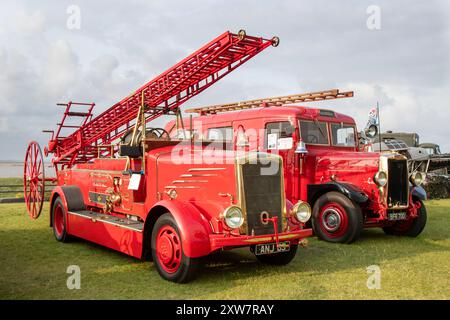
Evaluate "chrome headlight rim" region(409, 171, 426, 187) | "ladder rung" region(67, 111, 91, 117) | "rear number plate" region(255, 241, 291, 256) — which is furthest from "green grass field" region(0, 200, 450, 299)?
"ladder rung" region(67, 111, 91, 117)

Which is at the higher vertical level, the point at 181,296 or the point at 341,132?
the point at 341,132

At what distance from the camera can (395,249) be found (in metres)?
7.26

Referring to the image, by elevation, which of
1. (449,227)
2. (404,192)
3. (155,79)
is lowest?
(449,227)

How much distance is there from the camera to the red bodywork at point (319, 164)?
315 inches

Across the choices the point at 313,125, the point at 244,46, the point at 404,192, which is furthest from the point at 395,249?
the point at 244,46

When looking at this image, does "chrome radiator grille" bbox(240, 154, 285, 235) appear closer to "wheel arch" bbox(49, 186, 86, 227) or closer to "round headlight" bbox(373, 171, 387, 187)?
"round headlight" bbox(373, 171, 387, 187)

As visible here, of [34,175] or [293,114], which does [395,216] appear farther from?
[34,175]

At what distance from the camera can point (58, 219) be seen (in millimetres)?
7898

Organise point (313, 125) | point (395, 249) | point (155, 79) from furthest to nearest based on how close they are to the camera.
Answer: point (155, 79)
point (313, 125)
point (395, 249)

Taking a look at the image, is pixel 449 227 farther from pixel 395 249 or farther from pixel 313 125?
pixel 313 125

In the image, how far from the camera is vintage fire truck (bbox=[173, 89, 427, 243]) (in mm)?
7797

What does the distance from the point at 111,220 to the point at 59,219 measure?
199 cm

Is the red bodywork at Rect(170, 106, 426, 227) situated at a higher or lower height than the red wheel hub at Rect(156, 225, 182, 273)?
higher
